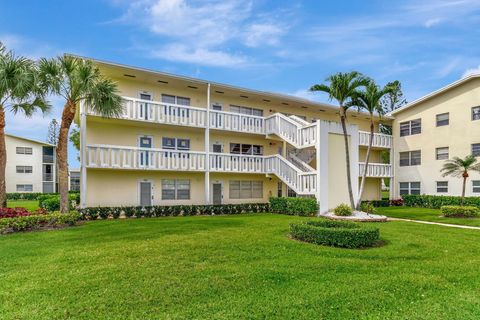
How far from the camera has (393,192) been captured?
87.8 ft

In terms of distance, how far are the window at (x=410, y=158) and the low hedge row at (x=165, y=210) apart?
14311 mm

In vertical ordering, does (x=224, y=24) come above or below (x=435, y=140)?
above

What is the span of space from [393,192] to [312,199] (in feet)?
45.9

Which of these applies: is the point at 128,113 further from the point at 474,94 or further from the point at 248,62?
the point at 474,94

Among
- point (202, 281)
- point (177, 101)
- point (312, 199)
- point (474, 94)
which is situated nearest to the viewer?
point (202, 281)

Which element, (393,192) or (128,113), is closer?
(128,113)

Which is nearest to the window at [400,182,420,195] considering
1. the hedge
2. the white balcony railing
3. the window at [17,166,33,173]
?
the hedge

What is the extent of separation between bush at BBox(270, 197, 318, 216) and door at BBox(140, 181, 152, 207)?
749 centimetres

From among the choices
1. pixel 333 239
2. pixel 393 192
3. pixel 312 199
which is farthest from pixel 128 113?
pixel 393 192

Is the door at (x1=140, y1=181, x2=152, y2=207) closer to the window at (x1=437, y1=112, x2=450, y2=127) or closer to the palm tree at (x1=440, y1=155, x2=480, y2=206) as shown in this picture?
the palm tree at (x1=440, y1=155, x2=480, y2=206)

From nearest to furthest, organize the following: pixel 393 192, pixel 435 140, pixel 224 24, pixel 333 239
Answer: pixel 333 239 → pixel 224 24 → pixel 435 140 → pixel 393 192

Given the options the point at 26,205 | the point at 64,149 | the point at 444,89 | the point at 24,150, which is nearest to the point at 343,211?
the point at 64,149

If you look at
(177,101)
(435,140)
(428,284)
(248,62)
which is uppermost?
(248,62)

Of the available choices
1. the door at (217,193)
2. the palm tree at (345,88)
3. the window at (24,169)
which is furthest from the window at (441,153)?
the window at (24,169)
